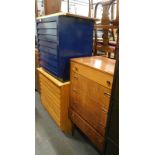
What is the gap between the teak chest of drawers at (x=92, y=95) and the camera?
1.26 meters

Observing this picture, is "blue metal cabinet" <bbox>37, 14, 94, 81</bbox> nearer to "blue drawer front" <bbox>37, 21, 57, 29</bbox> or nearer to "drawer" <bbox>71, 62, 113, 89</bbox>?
"blue drawer front" <bbox>37, 21, 57, 29</bbox>

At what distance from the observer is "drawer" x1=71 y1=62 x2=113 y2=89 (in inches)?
47.3

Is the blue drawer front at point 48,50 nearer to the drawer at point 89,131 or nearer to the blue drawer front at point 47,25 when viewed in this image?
the blue drawer front at point 47,25

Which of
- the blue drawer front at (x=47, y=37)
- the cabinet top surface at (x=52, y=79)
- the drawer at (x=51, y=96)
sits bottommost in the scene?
the drawer at (x=51, y=96)

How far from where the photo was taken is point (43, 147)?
168 cm

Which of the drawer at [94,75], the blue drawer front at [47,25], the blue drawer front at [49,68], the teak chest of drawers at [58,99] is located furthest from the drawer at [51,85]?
the blue drawer front at [47,25]

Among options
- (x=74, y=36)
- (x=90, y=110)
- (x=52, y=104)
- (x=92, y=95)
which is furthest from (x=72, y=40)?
(x=52, y=104)

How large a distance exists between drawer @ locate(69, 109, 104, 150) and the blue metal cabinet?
436 millimetres

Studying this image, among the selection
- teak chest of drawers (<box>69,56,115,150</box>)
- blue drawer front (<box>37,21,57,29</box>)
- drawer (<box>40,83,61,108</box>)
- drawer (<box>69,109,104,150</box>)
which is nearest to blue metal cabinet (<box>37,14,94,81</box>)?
blue drawer front (<box>37,21,57,29</box>)

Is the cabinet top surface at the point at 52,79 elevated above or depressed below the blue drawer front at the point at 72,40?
below

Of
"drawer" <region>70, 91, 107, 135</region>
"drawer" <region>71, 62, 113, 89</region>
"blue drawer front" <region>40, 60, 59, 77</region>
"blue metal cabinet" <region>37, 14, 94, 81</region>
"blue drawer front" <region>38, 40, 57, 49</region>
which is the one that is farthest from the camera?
"blue drawer front" <region>40, 60, 59, 77</region>
